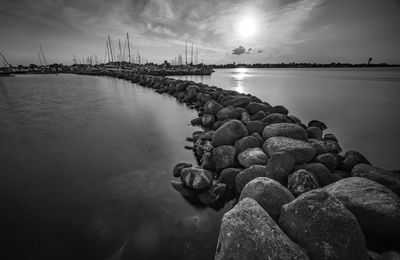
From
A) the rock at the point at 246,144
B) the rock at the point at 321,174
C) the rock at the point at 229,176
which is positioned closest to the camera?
the rock at the point at 321,174

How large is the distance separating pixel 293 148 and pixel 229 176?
210 centimetres

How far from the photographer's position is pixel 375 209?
2.92 meters

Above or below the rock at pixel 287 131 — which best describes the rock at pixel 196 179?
below

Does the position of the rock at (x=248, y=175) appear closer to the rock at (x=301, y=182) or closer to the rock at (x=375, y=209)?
the rock at (x=301, y=182)

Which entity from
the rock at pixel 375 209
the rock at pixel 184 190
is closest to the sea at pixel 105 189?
the rock at pixel 184 190

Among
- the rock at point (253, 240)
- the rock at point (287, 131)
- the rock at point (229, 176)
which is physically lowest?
the rock at point (229, 176)

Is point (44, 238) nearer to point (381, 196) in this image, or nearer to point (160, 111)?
point (381, 196)

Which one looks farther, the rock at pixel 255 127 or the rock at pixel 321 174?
the rock at pixel 255 127

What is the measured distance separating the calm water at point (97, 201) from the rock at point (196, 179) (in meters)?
0.51

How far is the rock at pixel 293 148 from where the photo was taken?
4859 mm

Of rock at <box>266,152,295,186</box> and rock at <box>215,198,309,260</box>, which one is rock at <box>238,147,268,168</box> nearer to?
rock at <box>266,152,295,186</box>

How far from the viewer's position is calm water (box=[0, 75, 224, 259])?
358 cm

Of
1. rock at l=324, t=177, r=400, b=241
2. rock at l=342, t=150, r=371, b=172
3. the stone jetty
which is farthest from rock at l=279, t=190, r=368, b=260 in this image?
rock at l=342, t=150, r=371, b=172

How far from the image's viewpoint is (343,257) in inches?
92.8
